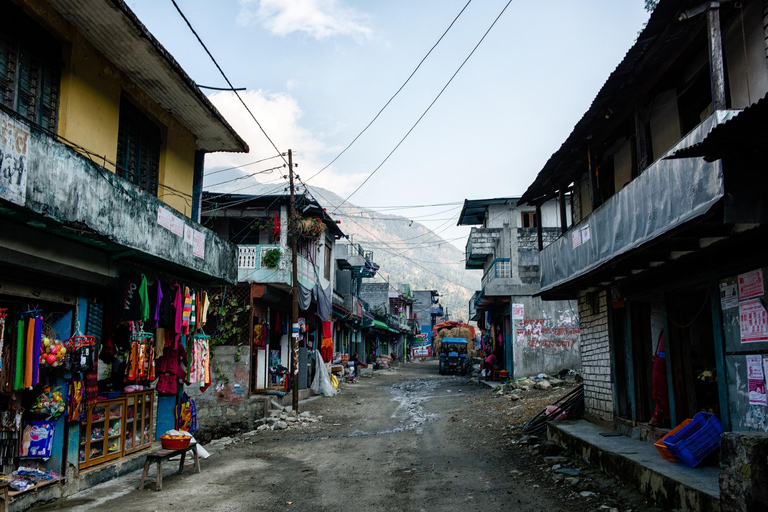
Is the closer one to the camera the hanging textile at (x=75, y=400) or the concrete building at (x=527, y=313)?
the hanging textile at (x=75, y=400)

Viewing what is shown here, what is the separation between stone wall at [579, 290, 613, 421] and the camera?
449 inches

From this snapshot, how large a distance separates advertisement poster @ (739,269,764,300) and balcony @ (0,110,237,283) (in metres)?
8.49

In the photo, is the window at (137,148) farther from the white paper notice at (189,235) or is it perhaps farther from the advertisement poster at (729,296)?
the advertisement poster at (729,296)

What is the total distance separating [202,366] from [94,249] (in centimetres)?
415

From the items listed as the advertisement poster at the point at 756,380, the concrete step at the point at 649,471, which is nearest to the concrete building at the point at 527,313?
the concrete step at the point at 649,471

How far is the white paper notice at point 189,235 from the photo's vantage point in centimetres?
1071

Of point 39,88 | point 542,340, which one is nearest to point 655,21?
point 39,88

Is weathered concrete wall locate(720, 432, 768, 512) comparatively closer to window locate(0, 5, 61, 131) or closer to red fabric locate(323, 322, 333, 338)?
window locate(0, 5, 61, 131)

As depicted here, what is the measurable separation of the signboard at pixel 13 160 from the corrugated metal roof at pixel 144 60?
246 cm

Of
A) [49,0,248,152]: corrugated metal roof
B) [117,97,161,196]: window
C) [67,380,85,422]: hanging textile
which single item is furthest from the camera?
[117,97,161,196]: window

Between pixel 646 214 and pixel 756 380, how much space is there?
2.40 metres

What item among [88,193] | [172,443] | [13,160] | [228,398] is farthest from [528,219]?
[13,160]

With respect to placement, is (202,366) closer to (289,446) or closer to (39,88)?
(289,446)

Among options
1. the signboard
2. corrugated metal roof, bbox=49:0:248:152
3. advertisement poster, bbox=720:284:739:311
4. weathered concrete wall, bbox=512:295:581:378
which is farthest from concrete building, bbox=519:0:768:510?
weathered concrete wall, bbox=512:295:581:378
